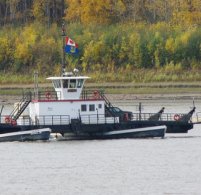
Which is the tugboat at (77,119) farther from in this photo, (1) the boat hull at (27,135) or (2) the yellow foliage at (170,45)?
(2) the yellow foliage at (170,45)

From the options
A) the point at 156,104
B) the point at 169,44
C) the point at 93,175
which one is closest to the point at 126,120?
the point at 93,175

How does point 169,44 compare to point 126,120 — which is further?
point 169,44

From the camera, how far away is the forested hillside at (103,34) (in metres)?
A: 129

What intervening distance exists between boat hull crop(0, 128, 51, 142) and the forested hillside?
52565 mm

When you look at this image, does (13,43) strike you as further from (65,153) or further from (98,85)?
(65,153)

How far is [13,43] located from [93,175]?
77.1 m

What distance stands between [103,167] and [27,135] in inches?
508

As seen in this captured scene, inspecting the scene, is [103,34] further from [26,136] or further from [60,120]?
[26,136]

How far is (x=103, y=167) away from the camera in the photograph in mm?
60812

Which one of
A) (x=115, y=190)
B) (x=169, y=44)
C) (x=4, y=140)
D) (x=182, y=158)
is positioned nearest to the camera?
(x=115, y=190)

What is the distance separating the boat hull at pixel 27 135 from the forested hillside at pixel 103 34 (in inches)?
2069

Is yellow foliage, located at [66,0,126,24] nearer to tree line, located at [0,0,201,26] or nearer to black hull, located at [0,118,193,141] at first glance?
tree line, located at [0,0,201,26]

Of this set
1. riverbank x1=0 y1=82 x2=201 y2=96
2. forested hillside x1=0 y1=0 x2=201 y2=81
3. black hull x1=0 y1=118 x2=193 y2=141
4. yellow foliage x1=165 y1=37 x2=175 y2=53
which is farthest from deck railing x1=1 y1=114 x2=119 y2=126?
yellow foliage x1=165 y1=37 x2=175 y2=53

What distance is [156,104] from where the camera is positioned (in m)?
110
